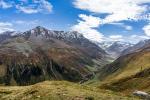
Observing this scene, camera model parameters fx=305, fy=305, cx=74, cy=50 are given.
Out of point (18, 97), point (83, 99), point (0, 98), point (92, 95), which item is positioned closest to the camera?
point (83, 99)

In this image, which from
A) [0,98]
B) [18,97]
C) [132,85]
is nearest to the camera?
[18,97]

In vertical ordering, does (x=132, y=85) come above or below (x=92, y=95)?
below

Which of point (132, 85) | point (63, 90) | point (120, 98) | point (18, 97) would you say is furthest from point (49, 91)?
point (132, 85)

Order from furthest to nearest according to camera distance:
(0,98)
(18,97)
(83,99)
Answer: (0,98)
(18,97)
(83,99)

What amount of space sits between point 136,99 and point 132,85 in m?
129

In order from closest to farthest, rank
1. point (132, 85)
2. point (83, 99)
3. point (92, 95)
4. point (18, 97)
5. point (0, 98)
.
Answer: point (83, 99), point (92, 95), point (18, 97), point (0, 98), point (132, 85)

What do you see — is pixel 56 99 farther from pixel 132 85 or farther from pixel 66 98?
pixel 132 85

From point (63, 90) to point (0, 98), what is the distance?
12858mm

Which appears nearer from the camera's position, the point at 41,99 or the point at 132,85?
the point at 41,99

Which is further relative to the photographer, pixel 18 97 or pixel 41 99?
pixel 18 97

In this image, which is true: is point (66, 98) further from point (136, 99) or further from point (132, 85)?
point (132, 85)

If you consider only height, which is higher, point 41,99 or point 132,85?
point 41,99

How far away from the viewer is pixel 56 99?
40812 millimetres

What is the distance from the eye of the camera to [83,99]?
131ft
